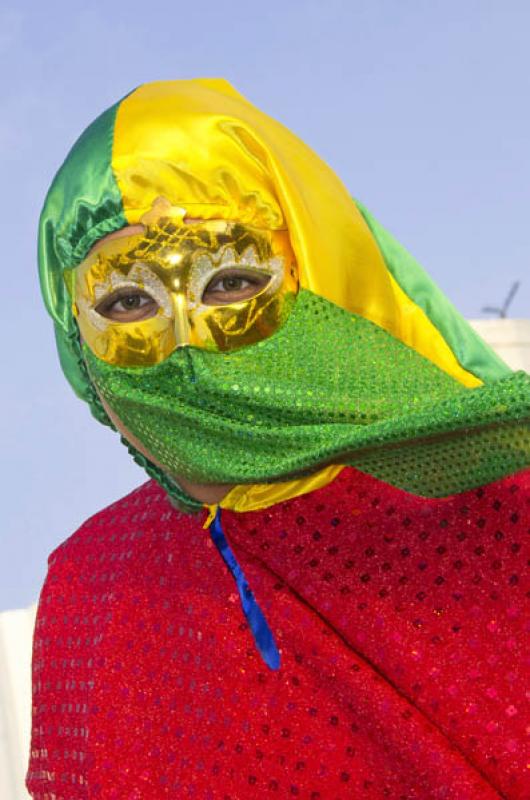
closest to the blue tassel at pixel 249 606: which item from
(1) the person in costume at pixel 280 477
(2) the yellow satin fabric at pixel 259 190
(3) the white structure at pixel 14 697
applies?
(1) the person in costume at pixel 280 477

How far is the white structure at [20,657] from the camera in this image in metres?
3.63

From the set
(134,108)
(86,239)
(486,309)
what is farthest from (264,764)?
(486,309)

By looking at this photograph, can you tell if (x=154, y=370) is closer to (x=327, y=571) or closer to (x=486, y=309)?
(x=327, y=571)

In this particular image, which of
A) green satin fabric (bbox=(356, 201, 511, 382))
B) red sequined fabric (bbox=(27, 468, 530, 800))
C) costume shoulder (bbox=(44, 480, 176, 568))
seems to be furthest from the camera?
costume shoulder (bbox=(44, 480, 176, 568))

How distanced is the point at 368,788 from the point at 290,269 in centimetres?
73

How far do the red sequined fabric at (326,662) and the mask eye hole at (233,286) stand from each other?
11.6 inches

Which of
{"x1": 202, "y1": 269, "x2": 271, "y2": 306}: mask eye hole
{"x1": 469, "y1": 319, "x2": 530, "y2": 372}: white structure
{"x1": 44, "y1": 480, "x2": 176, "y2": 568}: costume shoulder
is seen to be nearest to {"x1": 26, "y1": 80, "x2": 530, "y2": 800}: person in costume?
{"x1": 202, "y1": 269, "x2": 271, "y2": 306}: mask eye hole

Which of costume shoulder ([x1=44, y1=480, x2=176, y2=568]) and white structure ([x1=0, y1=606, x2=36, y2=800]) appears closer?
costume shoulder ([x1=44, y1=480, x2=176, y2=568])

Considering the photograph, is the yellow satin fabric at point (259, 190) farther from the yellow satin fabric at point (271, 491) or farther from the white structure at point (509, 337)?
the white structure at point (509, 337)

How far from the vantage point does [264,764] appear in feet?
6.79

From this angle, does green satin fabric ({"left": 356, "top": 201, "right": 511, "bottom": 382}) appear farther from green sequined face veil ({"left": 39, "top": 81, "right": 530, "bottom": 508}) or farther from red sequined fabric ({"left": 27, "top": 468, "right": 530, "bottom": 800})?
red sequined fabric ({"left": 27, "top": 468, "right": 530, "bottom": 800})

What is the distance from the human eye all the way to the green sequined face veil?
0.9 inches

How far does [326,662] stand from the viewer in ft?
6.75

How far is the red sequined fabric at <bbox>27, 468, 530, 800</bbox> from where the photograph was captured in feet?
6.43
